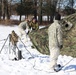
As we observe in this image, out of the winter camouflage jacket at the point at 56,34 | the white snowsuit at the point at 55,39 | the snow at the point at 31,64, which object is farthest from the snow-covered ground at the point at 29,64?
the winter camouflage jacket at the point at 56,34

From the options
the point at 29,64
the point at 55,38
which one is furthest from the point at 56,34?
the point at 29,64

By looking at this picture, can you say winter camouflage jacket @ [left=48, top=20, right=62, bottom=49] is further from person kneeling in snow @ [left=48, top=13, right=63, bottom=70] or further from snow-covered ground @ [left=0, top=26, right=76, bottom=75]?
snow-covered ground @ [left=0, top=26, right=76, bottom=75]

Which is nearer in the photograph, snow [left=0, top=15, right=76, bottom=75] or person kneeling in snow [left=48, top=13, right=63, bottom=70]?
person kneeling in snow [left=48, top=13, right=63, bottom=70]

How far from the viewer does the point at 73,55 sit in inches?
485

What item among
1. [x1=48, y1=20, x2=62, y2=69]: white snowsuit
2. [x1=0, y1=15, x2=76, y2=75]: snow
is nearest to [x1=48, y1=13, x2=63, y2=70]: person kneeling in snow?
[x1=48, y1=20, x2=62, y2=69]: white snowsuit

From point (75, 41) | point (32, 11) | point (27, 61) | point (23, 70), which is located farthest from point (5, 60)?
point (32, 11)

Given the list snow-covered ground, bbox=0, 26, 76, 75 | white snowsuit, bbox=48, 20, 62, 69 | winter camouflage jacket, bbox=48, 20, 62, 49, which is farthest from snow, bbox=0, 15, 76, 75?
winter camouflage jacket, bbox=48, 20, 62, 49

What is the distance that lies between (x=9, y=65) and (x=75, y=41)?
3359 mm

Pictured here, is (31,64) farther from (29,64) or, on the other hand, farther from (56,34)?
(56,34)

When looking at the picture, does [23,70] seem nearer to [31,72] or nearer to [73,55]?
[31,72]

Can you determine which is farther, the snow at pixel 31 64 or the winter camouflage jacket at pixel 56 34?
the snow at pixel 31 64

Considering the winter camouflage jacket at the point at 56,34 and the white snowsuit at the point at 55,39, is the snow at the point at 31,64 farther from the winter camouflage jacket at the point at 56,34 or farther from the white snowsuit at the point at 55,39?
the winter camouflage jacket at the point at 56,34

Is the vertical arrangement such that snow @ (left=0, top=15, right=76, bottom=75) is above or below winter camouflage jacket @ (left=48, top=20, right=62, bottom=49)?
below

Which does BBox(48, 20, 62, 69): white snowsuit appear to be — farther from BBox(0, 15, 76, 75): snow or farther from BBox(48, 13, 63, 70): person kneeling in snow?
BBox(0, 15, 76, 75): snow
